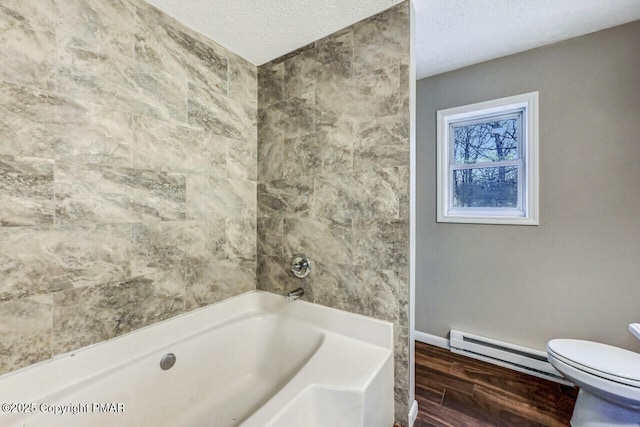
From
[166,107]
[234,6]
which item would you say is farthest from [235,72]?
[166,107]

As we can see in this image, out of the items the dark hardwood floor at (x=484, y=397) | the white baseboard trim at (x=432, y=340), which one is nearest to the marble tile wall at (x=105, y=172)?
the dark hardwood floor at (x=484, y=397)

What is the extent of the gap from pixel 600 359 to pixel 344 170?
168cm

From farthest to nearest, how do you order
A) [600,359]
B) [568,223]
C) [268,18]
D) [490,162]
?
1. [490,162]
2. [568,223]
3. [268,18]
4. [600,359]

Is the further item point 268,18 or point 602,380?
point 268,18

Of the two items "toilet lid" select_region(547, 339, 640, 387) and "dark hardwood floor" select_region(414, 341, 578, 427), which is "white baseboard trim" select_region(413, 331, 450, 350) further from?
"toilet lid" select_region(547, 339, 640, 387)

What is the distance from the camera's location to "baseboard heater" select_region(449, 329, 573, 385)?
1.72 meters

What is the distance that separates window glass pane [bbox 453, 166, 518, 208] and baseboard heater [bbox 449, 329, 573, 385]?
3.49 ft

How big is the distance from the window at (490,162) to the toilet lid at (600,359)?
78 centimetres

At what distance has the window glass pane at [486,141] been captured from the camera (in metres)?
1.92

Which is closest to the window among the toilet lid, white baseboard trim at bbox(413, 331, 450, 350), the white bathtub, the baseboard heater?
the toilet lid

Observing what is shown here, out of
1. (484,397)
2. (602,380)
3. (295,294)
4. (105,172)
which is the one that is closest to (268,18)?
(105,172)

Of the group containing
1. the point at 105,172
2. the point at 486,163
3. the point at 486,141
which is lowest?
the point at 105,172

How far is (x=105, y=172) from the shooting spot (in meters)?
1.15
